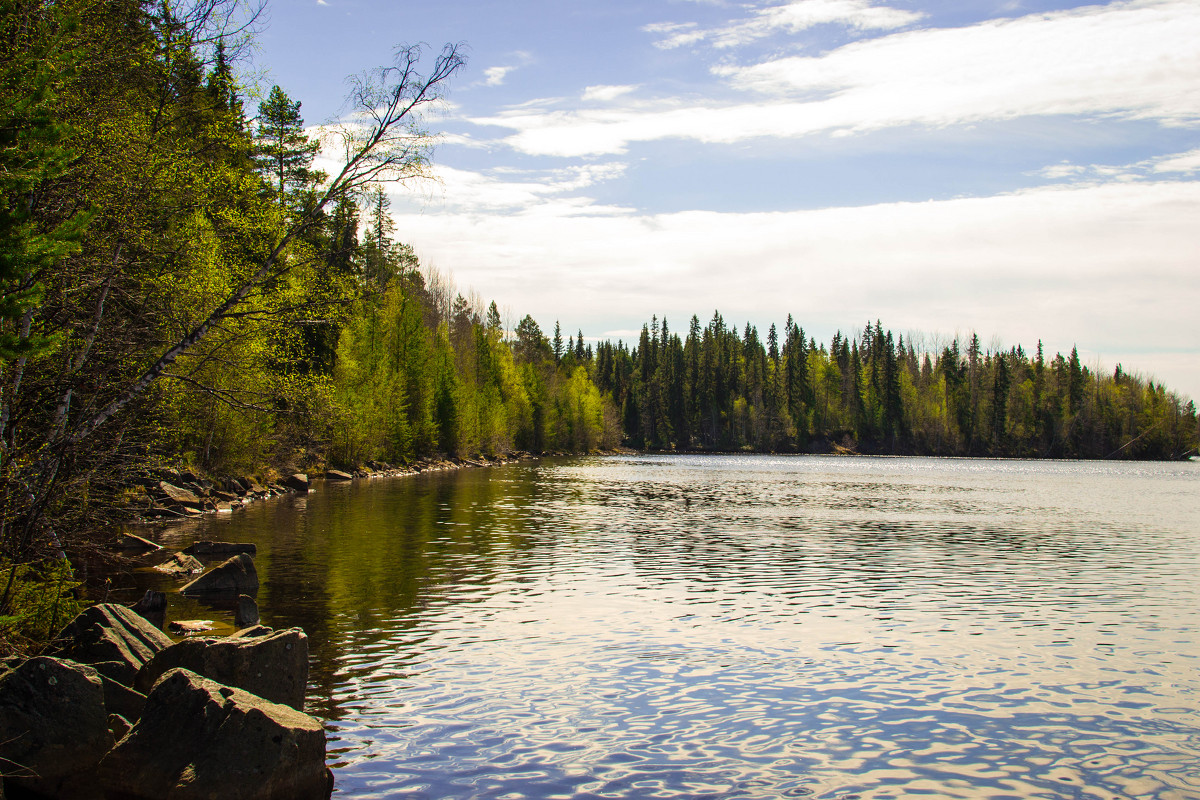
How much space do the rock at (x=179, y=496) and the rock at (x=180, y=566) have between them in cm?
1263

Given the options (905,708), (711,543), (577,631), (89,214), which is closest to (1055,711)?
(905,708)

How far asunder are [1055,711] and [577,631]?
29.9ft

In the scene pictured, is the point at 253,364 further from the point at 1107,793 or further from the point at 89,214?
the point at 1107,793

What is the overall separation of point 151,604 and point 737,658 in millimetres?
11966

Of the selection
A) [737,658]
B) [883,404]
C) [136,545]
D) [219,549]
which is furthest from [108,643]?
[883,404]

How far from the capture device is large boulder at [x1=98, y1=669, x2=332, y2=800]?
29.9 feet

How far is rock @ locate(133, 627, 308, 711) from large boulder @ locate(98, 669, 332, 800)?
164cm

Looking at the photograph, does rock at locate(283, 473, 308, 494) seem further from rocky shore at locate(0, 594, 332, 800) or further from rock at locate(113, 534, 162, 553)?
rocky shore at locate(0, 594, 332, 800)

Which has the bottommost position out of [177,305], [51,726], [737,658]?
[737,658]

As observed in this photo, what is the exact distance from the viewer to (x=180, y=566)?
22.7 meters

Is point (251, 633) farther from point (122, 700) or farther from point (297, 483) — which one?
point (297, 483)

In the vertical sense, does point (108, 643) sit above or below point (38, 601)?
below

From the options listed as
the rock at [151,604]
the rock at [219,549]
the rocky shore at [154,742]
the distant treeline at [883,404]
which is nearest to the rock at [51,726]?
the rocky shore at [154,742]

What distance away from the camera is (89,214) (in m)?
9.91
